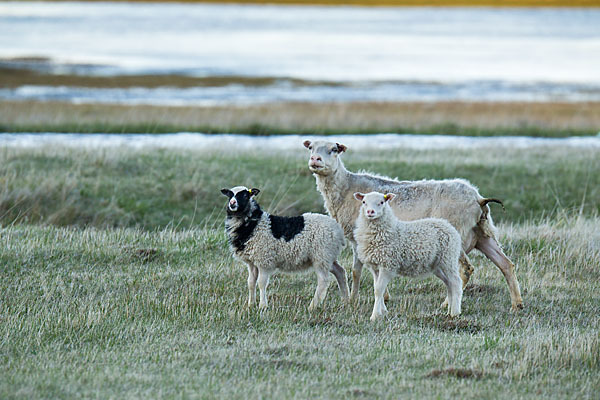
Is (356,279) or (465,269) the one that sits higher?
(465,269)

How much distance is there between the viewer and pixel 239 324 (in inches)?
366

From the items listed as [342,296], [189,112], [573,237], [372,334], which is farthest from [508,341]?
[189,112]

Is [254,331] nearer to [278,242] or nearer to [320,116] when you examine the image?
[278,242]

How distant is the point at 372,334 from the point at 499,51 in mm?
78960

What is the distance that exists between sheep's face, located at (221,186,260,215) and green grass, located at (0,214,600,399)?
1150 mm

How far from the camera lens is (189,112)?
33.8 metres

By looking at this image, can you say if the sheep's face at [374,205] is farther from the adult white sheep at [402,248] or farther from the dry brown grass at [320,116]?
the dry brown grass at [320,116]

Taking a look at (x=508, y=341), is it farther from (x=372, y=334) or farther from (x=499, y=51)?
(x=499, y=51)

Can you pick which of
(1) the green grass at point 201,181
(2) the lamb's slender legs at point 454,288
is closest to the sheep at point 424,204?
(2) the lamb's slender legs at point 454,288

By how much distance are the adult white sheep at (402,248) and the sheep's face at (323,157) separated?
1191 mm

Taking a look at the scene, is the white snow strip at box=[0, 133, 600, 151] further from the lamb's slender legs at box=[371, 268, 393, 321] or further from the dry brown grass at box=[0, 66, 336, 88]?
the dry brown grass at box=[0, 66, 336, 88]

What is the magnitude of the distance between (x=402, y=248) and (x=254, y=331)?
1.99 m

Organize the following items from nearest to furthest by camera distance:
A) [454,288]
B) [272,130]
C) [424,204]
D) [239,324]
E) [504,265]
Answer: [239,324], [454,288], [504,265], [424,204], [272,130]

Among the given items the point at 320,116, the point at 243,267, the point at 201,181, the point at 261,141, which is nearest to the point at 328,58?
the point at 320,116
